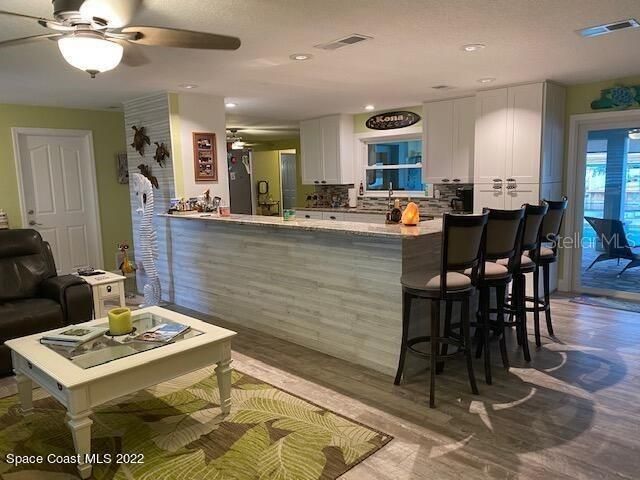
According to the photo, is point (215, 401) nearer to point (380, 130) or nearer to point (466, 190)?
point (466, 190)

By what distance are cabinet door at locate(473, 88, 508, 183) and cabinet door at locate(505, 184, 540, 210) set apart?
0.22 m

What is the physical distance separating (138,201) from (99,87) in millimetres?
1387

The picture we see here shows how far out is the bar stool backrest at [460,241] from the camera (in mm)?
2777

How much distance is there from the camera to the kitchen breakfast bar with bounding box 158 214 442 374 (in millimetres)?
3355

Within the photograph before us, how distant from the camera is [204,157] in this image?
5.52 m

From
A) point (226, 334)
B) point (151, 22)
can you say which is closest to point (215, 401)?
point (226, 334)

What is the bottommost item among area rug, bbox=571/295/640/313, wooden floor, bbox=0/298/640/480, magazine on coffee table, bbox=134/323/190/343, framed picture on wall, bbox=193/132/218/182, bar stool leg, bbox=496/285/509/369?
wooden floor, bbox=0/298/640/480

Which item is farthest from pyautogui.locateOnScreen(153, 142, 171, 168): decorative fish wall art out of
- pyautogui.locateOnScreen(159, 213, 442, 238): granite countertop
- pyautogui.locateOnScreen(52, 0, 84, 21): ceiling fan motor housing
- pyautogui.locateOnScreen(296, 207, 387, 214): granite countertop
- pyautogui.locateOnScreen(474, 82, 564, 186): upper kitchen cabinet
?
pyautogui.locateOnScreen(474, 82, 564, 186): upper kitchen cabinet

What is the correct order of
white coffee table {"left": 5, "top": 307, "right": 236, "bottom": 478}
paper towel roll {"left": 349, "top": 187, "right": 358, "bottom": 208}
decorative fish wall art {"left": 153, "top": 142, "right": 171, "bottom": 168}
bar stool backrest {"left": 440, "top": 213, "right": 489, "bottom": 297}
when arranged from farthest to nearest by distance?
paper towel roll {"left": 349, "top": 187, "right": 358, "bottom": 208}, decorative fish wall art {"left": 153, "top": 142, "right": 171, "bottom": 168}, bar stool backrest {"left": 440, "top": 213, "right": 489, "bottom": 297}, white coffee table {"left": 5, "top": 307, "right": 236, "bottom": 478}

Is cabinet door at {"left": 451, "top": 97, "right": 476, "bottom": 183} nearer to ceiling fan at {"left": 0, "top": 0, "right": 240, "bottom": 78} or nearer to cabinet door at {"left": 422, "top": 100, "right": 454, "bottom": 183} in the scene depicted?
cabinet door at {"left": 422, "top": 100, "right": 454, "bottom": 183}

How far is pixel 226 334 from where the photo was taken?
275 cm

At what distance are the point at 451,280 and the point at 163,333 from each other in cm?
172

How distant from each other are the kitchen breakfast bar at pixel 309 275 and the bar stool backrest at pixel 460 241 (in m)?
0.37

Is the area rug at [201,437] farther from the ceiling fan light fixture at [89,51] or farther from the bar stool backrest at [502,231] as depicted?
the ceiling fan light fixture at [89,51]
